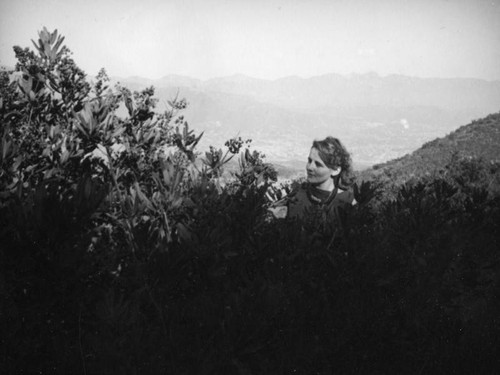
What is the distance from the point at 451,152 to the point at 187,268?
16.1m

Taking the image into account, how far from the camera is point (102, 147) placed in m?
2.24

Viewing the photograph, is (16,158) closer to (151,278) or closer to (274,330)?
(151,278)

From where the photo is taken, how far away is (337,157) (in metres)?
3.64

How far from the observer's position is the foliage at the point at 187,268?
116 cm

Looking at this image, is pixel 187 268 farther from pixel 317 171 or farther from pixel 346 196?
pixel 317 171

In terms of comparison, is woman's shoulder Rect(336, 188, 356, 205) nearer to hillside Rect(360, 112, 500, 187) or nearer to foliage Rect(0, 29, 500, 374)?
foliage Rect(0, 29, 500, 374)

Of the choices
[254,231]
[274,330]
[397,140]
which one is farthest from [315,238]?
[397,140]

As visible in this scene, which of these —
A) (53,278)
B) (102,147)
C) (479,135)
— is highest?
(479,135)

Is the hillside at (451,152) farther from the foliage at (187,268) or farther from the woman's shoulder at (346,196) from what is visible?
the foliage at (187,268)

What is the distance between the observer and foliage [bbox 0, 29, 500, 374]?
1163mm

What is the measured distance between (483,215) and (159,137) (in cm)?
255

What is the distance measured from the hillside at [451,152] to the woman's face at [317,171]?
9317 mm

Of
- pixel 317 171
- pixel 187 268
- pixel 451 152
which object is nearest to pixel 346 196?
pixel 317 171

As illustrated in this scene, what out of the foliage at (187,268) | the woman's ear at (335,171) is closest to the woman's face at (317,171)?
the woman's ear at (335,171)
